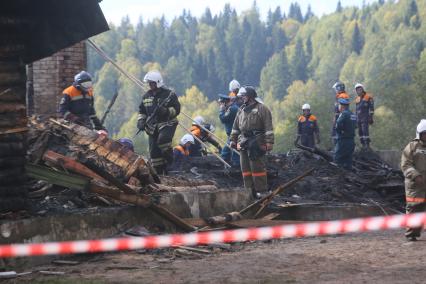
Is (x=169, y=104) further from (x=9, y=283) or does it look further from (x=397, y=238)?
(x=9, y=283)

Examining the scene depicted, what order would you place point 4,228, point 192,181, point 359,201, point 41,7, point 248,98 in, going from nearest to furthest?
point 4,228 → point 41,7 → point 192,181 → point 248,98 → point 359,201

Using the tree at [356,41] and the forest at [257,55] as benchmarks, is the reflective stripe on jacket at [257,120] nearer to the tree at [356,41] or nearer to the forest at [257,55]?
the forest at [257,55]

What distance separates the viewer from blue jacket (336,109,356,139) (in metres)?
19.2

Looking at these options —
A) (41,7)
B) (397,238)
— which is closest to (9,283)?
(41,7)

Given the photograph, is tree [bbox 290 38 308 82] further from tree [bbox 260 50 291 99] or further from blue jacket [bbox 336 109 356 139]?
blue jacket [bbox 336 109 356 139]

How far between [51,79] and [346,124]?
6899 mm

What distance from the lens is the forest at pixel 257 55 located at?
144125 millimetres

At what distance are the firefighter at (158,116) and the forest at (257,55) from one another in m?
110

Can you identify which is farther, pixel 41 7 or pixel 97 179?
pixel 97 179

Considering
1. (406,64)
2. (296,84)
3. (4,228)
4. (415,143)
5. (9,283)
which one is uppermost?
(296,84)

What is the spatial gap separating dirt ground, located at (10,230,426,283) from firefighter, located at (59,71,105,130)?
541cm

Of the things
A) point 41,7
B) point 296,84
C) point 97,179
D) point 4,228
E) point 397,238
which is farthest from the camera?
point 296,84

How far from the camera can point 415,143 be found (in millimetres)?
10656

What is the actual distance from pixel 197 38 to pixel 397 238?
177407 millimetres
